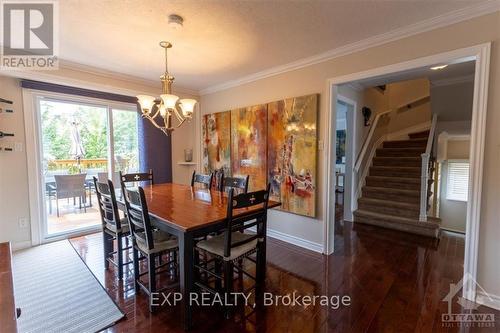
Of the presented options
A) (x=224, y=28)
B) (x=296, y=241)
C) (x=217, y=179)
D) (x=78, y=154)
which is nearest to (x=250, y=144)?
(x=217, y=179)

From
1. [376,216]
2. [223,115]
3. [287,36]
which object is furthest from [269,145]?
[376,216]

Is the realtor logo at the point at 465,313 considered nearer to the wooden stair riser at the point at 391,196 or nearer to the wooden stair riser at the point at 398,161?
the wooden stair riser at the point at 391,196

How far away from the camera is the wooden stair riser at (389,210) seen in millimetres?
3800

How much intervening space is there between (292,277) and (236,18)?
256cm

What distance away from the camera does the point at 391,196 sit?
423 centimetres

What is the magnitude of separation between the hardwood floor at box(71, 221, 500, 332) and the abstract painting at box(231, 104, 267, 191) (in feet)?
3.49

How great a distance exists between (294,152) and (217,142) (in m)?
1.62

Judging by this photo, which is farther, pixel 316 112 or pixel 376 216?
pixel 376 216

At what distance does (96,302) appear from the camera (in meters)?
2.01

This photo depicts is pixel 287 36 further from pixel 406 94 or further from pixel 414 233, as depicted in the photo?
pixel 406 94

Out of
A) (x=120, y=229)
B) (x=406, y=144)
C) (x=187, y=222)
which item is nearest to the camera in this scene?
(x=187, y=222)

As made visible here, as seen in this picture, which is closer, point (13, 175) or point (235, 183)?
point (235, 183)

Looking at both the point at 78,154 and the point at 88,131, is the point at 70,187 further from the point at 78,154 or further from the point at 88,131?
the point at 88,131

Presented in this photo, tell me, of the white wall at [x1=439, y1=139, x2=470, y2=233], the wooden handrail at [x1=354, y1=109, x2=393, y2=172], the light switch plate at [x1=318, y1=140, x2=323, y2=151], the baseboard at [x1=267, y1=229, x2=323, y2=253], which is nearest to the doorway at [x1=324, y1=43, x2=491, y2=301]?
the light switch plate at [x1=318, y1=140, x2=323, y2=151]
